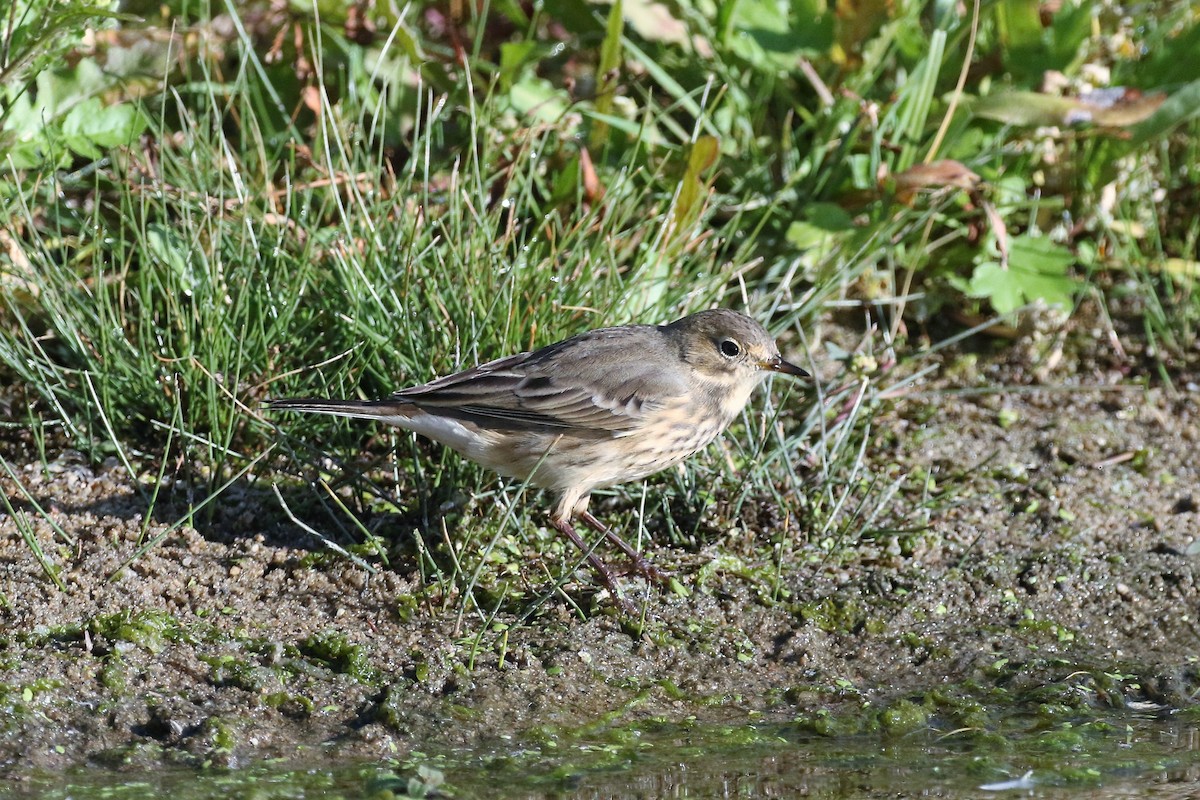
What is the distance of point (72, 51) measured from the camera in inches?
212

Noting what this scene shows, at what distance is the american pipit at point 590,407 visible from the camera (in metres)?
4.59

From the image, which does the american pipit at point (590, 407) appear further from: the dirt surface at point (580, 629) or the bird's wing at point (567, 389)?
the dirt surface at point (580, 629)

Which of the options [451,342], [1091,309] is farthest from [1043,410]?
[451,342]

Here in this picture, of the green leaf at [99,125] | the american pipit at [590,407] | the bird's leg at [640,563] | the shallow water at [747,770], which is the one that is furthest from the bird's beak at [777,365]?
the green leaf at [99,125]

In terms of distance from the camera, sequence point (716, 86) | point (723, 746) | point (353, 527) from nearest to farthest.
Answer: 1. point (723, 746)
2. point (353, 527)
3. point (716, 86)

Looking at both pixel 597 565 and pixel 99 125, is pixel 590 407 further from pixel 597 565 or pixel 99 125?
pixel 99 125

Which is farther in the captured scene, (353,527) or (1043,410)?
(1043,410)

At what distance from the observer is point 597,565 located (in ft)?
15.1

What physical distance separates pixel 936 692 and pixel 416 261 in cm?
236

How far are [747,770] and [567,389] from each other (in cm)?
152

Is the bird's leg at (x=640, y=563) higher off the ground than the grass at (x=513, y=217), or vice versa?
the grass at (x=513, y=217)

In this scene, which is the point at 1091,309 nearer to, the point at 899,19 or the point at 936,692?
the point at 899,19

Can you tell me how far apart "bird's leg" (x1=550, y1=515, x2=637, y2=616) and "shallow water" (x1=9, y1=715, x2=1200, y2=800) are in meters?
0.64

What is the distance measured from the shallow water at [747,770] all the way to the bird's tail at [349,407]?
1.20 meters
